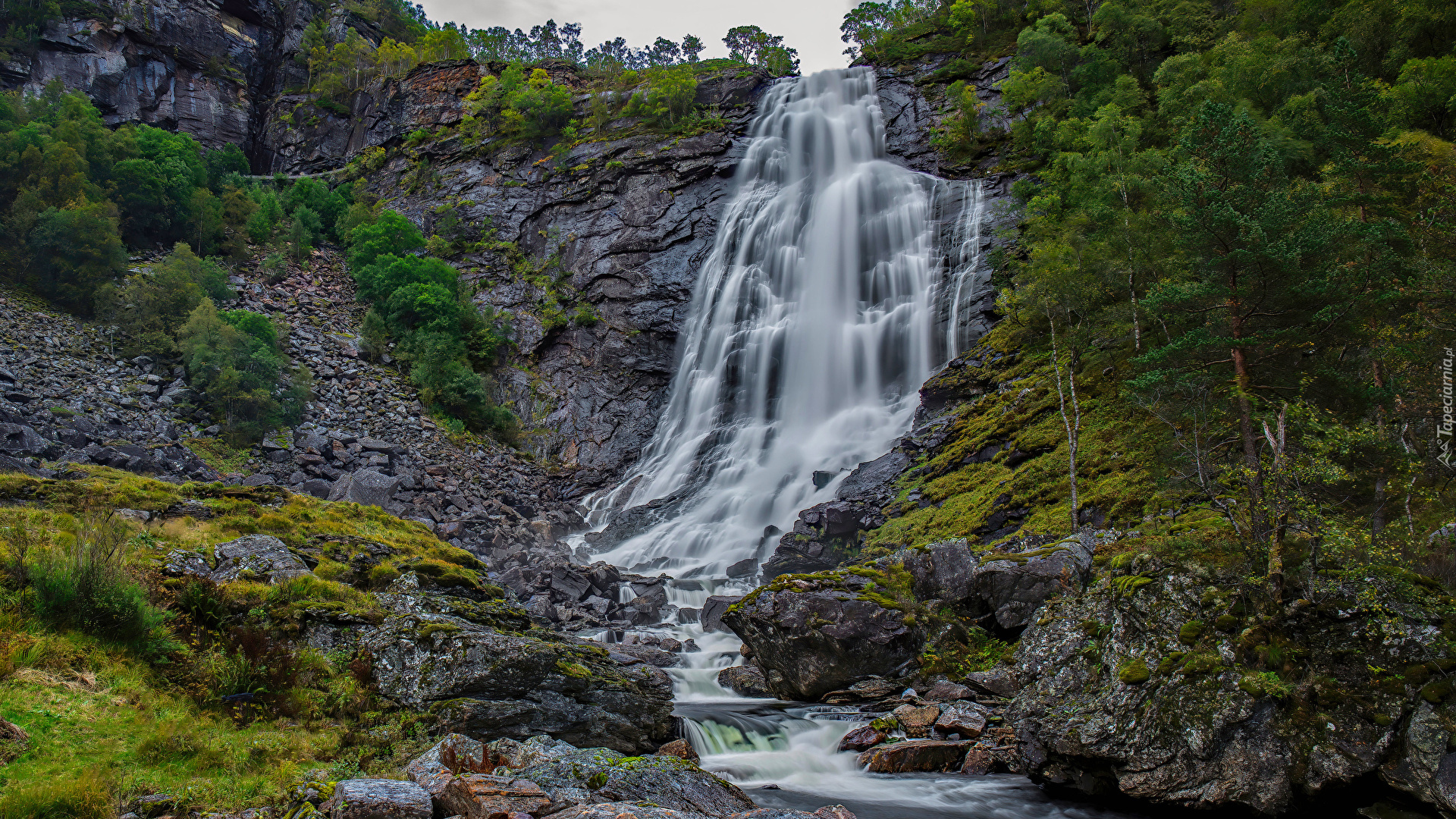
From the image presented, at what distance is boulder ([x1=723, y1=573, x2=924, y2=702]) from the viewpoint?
15281mm

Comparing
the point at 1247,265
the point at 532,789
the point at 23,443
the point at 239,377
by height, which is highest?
the point at 1247,265

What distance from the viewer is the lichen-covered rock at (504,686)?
32.5ft

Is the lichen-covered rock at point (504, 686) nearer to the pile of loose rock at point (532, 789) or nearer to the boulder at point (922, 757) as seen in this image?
the pile of loose rock at point (532, 789)

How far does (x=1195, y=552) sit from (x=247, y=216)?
192 ft

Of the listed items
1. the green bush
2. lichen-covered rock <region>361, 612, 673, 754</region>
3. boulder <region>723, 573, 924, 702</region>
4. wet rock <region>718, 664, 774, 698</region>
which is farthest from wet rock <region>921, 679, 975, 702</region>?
the green bush

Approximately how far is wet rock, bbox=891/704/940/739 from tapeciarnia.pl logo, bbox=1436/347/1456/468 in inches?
436

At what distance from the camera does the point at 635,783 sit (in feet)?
25.1

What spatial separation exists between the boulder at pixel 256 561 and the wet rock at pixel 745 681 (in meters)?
10.0

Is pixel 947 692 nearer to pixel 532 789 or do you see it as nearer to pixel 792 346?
pixel 532 789

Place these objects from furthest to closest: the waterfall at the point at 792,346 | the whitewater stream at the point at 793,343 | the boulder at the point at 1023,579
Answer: the waterfall at the point at 792,346
the whitewater stream at the point at 793,343
the boulder at the point at 1023,579

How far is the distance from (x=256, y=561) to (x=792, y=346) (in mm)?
29088

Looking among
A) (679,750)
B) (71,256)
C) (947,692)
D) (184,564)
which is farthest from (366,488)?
(947,692)

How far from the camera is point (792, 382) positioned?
36.7 metres

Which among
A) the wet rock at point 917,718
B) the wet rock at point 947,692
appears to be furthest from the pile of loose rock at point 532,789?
the wet rock at point 947,692
